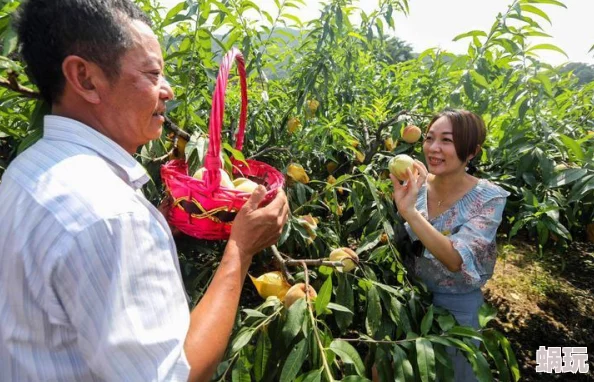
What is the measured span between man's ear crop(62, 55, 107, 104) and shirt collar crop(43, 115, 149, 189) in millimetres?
54

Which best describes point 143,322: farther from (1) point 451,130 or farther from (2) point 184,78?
(1) point 451,130

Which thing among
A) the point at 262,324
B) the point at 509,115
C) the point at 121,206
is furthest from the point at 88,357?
the point at 509,115

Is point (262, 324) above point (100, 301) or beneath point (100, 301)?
beneath

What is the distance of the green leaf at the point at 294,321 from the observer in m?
1.22

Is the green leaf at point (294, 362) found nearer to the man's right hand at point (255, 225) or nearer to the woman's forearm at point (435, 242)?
the man's right hand at point (255, 225)

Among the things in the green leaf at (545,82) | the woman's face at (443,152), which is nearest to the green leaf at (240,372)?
the woman's face at (443,152)

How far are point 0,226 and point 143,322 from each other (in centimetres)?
27

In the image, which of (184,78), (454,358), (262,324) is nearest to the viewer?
(262,324)

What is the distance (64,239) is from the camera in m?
0.61

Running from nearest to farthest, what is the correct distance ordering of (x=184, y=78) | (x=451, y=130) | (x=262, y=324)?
1. (x=262, y=324)
2. (x=184, y=78)
3. (x=451, y=130)

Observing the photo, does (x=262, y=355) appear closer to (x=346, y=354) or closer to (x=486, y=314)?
(x=346, y=354)

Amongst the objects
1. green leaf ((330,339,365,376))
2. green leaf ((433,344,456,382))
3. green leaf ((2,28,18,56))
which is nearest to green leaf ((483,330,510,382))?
green leaf ((433,344,456,382))

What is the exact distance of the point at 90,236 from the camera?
614 millimetres

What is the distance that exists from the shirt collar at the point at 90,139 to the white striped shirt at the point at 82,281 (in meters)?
0.04
